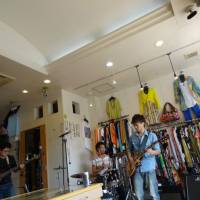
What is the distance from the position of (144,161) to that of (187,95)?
2028mm

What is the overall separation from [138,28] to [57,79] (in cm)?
191

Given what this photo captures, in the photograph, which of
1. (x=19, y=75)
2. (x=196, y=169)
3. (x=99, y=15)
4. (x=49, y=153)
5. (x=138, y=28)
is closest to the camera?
(x=138, y=28)

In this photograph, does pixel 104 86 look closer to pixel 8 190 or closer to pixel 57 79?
pixel 57 79

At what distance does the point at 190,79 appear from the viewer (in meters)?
4.19

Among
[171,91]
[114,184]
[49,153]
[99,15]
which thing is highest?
[99,15]

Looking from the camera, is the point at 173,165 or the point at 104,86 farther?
the point at 104,86

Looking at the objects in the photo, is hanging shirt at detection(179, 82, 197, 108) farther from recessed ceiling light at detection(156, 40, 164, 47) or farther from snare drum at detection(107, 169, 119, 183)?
snare drum at detection(107, 169, 119, 183)

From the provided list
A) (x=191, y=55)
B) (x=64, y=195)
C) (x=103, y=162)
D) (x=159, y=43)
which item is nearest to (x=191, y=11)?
(x=159, y=43)

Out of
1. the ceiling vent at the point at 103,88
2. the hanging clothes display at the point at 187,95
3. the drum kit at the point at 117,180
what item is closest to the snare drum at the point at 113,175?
the drum kit at the point at 117,180

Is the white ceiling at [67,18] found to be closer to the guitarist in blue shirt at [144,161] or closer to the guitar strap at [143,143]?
the guitarist in blue shirt at [144,161]

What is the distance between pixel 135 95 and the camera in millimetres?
4906

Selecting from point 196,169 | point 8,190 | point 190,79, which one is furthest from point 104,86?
point 8,190

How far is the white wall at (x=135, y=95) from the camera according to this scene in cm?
443

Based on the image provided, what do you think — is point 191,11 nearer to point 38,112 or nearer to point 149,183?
point 149,183
